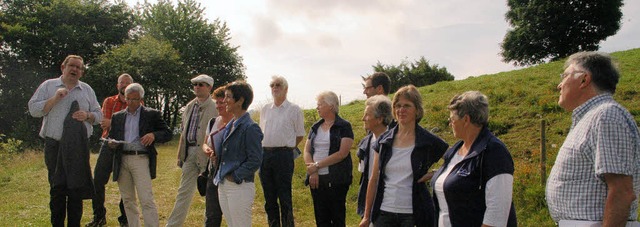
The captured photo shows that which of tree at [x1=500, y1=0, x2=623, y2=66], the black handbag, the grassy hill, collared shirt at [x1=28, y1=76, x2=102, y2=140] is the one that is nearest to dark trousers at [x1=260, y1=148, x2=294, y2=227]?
the black handbag

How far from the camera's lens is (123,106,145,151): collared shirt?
5711 millimetres

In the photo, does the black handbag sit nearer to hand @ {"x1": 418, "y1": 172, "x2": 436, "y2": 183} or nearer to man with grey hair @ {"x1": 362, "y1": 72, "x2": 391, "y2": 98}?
man with grey hair @ {"x1": 362, "y1": 72, "x2": 391, "y2": 98}

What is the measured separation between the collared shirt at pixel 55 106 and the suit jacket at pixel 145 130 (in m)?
0.27

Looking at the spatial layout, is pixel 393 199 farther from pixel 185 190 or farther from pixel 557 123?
pixel 557 123

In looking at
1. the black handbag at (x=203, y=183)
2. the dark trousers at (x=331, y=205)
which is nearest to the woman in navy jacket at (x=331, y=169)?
the dark trousers at (x=331, y=205)

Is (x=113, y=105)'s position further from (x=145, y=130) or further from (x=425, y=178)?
(x=425, y=178)

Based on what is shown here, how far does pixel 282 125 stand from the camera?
6059 millimetres

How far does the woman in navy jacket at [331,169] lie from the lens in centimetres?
534

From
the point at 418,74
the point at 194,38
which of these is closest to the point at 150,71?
the point at 194,38

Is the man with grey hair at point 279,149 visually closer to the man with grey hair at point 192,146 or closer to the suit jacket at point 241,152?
the man with grey hair at point 192,146

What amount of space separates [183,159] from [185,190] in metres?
0.39

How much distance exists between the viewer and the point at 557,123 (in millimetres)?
11156

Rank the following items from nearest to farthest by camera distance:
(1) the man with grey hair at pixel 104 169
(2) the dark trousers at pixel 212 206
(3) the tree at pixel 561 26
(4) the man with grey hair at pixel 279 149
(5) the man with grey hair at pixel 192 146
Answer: (2) the dark trousers at pixel 212 206 → (1) the man with grey hair at pixel 104 169 → (5) the man with grey hair at pixel 192 146 → (4) the man with grey hair at pixel 279 149 → (3) the tree at pixel 561 26

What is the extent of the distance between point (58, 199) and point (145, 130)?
1187 mm
